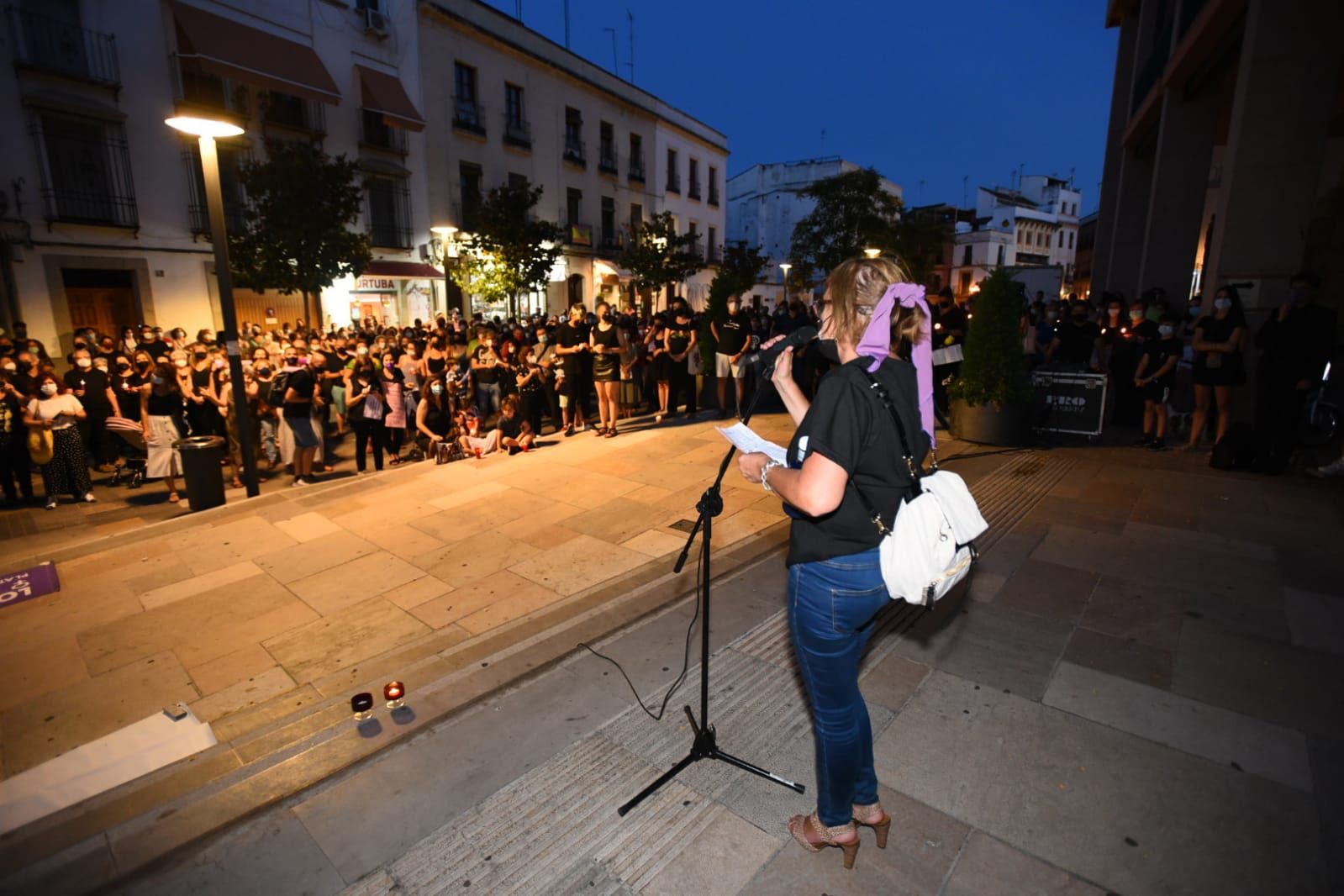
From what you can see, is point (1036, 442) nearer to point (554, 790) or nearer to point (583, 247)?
point (554, 790)

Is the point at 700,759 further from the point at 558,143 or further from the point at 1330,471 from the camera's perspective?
the point at 558,143

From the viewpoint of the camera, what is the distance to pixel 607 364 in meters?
9.84

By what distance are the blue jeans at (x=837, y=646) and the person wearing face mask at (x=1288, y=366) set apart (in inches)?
301

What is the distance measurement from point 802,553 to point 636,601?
8.61 feet

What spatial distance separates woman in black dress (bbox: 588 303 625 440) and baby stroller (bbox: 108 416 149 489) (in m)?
6.01

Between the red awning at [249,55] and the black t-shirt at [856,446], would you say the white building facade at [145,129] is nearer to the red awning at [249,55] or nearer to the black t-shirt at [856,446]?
the red awning at [249,55]

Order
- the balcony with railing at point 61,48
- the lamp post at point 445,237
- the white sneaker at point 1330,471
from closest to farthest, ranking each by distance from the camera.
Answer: the white sneaker at point 1330,471
the balcony with railing at point 61,48
the lamp post at point 445,237

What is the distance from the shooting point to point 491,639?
4.19 metres

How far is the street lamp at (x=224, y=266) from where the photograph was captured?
6660mm

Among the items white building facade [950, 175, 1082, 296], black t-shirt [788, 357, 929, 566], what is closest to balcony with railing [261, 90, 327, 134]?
black t-shirt [788, 357, 929, 566]

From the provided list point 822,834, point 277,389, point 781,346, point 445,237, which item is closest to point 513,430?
point 277,389

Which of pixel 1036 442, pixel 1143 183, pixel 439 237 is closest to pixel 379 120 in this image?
pixel 439 237

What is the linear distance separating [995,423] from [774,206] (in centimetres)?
4682

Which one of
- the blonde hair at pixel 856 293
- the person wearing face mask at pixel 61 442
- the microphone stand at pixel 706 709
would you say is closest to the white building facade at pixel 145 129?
the person wearing face mask at pixel 61 442
